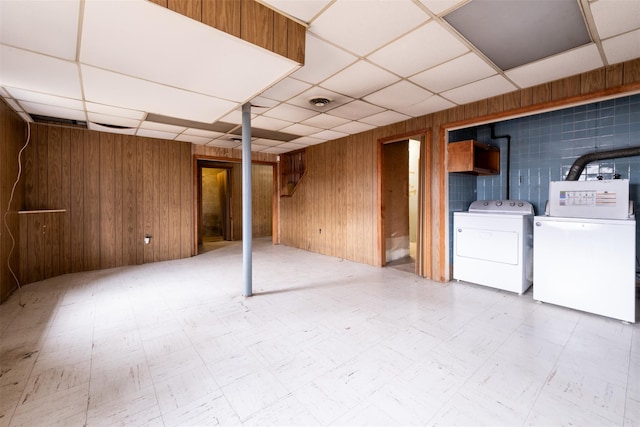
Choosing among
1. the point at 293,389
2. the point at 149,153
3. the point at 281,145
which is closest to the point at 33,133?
the point at 149,153

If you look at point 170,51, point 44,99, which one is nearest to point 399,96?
point 170,51

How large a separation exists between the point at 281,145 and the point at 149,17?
451cm

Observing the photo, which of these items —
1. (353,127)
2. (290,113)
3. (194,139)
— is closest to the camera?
(290,113)

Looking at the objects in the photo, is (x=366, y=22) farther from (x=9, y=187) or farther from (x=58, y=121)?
(x=58, y=121)

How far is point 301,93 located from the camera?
3211mm

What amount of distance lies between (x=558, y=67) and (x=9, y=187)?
623 cm

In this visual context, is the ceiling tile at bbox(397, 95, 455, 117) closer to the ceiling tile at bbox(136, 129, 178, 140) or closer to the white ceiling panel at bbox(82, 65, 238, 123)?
the white ceiling panel at bbox(82, 65, 238, 123)

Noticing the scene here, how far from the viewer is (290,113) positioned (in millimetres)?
3949

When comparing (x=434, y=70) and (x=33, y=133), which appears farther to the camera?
(x=33, y=133)

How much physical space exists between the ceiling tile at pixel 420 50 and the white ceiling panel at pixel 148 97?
1823 mm

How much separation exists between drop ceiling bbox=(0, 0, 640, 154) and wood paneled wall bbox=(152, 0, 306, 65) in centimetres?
6

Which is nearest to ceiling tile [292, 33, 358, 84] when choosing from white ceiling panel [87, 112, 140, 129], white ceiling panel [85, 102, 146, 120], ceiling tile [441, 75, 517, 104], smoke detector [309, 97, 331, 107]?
smoke detector [309, 97, 331, 107]

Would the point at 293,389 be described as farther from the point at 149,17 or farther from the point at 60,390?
the point at 149,17

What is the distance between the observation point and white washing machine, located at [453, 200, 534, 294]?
3.30 metres
